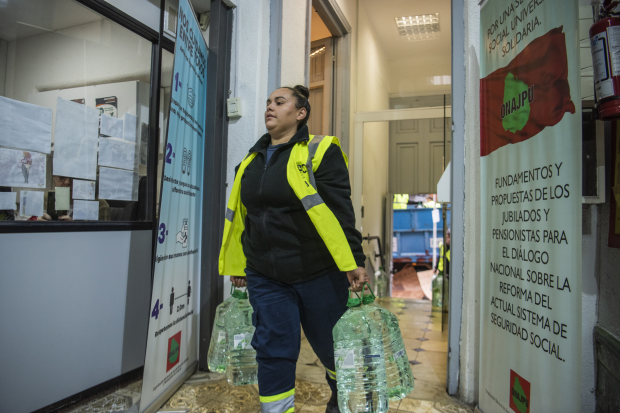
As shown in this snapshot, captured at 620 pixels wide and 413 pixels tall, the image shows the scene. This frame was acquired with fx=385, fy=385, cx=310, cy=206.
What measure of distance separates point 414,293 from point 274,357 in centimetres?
719

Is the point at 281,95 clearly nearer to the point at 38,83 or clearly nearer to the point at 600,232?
the point at 38,83

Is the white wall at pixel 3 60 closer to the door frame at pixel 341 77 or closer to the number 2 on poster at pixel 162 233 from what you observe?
the number 2 on poster at pixel 162 233

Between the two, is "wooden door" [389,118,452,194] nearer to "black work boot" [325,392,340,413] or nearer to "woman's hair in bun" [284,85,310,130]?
"woman's hair in bun" [284,85,310,130]

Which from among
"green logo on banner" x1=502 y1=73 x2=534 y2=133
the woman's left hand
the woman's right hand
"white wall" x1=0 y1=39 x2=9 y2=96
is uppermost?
"white wall" x1=0 y1=39 x2=9 y2=96

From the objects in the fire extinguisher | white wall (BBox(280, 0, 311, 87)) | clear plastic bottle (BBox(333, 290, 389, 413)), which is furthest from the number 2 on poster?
A: the fire extinguisher

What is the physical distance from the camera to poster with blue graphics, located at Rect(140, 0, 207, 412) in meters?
1.85

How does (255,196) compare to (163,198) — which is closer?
(255,196)

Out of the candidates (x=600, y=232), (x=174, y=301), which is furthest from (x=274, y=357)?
(x=600, y=232)

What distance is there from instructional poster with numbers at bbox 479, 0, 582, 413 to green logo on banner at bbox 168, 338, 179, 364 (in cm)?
156

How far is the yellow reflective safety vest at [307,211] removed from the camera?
1.44m

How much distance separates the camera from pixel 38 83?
1893 millimetres

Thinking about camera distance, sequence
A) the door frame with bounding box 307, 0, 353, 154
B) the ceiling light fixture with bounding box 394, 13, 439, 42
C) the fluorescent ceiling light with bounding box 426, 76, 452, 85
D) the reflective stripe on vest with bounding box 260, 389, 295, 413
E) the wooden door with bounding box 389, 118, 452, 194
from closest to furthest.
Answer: the reflective stripe on vest with bounding box 260, 389, 295, 413
the door frame with bounding box 307, 0, 353, 154
the ceiling light fixture with bounding box 394, 13, 439, 42
the fluorescent ceiling light with bounding box 426, 76, 452, 85
the wooden door with bounding box 389, 118, 452, 194

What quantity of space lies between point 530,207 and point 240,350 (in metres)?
1.57

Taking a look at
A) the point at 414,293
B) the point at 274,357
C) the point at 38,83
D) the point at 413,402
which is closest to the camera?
the point at 274,357
